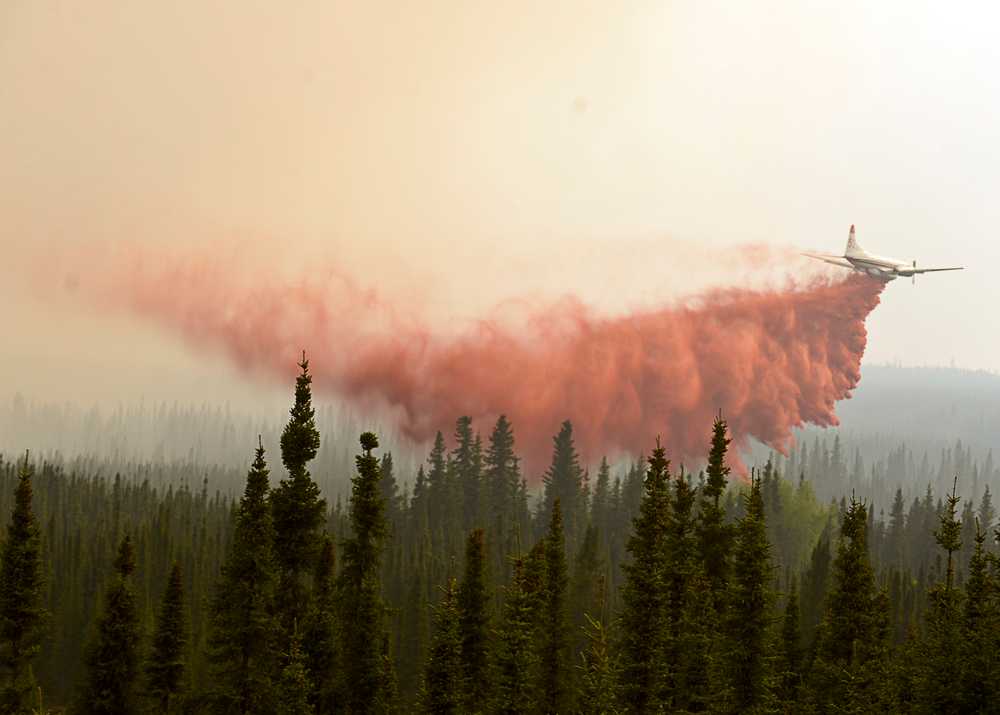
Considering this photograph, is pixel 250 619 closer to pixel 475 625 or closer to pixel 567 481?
pixel 475 625

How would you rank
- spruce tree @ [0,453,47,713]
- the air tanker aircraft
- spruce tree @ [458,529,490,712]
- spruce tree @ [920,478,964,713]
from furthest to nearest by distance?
the air tanker aircraft, spruce tree @ [0,453,47,713], spruce tree @ [458,529,490,712], spruce tree @ [920,478,964,713]

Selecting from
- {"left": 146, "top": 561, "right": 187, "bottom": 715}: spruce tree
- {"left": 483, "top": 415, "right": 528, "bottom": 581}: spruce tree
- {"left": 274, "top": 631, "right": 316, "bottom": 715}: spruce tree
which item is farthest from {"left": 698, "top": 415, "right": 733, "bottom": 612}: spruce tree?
{"left": 483, "top": 415, "right": 528, "bottom": 581}: spruce tree

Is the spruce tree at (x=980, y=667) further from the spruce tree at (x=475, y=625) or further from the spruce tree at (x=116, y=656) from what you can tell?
the spruce tree at (x=116, y=656)

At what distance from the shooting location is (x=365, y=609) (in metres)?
51.1

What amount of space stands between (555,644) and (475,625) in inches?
174

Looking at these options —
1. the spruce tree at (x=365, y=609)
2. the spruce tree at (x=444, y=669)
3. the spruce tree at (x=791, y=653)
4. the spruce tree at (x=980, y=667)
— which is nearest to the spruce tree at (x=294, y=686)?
the spruce tree at (x=365, y=609)

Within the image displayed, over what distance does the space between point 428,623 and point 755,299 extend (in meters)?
98.9

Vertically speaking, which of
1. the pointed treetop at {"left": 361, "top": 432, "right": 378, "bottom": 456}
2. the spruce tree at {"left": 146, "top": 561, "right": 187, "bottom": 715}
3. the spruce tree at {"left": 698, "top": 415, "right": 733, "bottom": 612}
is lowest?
the spruce tree at {"left": 146, "top": 561, "right": 187, "bottom": 715}

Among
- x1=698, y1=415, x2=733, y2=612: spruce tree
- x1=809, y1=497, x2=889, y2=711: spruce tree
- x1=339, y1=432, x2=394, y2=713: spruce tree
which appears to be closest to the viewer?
x1=339, y1=432, x2=394, y2=713: spruce tree

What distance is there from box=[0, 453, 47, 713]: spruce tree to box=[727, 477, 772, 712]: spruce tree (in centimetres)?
3662

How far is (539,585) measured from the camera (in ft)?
180

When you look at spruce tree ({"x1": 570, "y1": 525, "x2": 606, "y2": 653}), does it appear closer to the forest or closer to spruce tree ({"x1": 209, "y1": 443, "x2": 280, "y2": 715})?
the forest

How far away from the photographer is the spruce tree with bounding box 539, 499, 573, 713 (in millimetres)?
56188

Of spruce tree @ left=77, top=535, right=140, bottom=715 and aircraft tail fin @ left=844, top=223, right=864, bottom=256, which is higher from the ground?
aircraft tail fin @ left=844, top=223, right=864, bottom=256
